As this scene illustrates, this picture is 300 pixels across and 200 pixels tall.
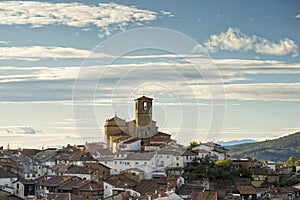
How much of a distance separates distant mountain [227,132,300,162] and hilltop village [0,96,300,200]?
28966mm

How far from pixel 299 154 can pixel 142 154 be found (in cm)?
4033

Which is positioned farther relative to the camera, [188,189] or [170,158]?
[170,158]

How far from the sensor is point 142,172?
4372 cm

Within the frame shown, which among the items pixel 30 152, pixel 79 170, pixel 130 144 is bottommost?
pixel 79 170

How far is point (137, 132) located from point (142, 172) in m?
7.83

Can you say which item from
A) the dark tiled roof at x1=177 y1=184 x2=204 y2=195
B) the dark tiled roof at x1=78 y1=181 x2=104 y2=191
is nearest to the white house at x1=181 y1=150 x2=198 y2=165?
the dark tiled roof at x1=177 y1=184 x2=204 y2=195

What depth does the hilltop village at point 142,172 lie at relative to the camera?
3797 cm

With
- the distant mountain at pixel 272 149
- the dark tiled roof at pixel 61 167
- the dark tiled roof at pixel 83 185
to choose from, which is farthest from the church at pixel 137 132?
the distant mountain at pixel 272 149

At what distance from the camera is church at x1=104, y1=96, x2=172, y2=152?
4834 cm

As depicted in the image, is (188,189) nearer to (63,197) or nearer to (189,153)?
(189,153)

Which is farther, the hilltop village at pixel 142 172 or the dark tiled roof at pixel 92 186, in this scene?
the dark tiled roof at pixel 92 186

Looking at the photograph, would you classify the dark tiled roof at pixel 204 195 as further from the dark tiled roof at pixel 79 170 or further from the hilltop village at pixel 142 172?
the dark tiled roof at pixel 79 170

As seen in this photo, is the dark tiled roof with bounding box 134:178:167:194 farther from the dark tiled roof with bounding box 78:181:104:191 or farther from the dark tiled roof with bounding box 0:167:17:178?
the dark tiled roof with bounding box 0:167:17:178

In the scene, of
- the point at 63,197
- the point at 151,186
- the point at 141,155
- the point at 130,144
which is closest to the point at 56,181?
the point at 63,197
